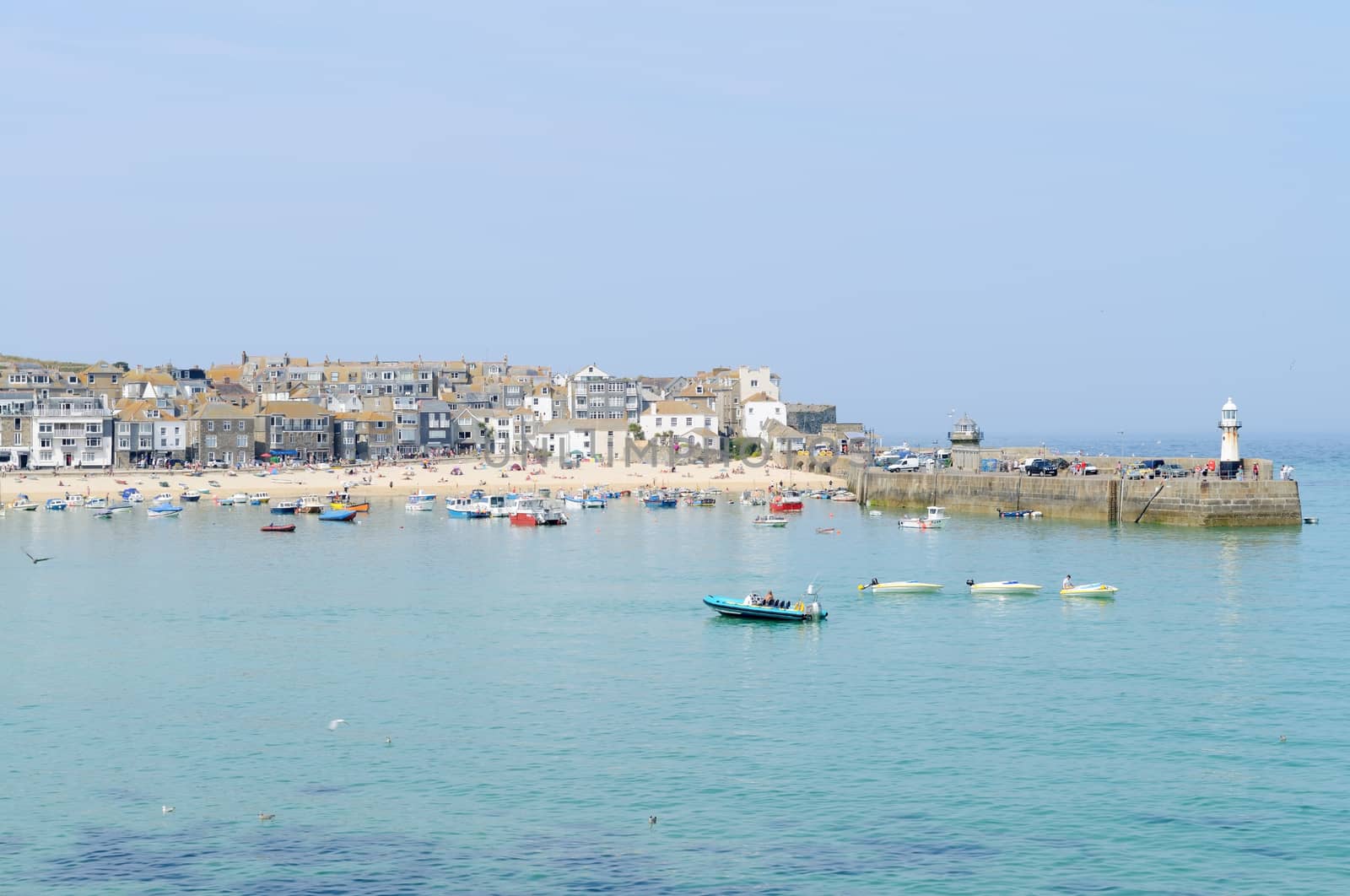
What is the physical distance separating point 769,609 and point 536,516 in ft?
161

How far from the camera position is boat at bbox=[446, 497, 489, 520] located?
4171 inches

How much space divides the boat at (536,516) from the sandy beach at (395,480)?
19.7 metres

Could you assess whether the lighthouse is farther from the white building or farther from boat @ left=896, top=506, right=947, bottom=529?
the white building

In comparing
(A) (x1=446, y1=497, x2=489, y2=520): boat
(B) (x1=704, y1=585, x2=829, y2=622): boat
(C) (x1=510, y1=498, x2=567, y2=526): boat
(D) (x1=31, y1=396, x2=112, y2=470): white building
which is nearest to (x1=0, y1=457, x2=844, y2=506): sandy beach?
(D) (x1=31, y1=396, x2=112, y2=470): white building

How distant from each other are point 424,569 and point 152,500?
54.4 m

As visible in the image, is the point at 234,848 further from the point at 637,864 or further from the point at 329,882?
the point at 637,864

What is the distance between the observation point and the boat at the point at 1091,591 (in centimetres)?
5859

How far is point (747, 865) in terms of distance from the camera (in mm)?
26656

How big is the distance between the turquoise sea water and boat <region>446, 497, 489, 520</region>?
3725cm

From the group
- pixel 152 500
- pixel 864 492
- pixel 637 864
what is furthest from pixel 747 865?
pixel 152 500

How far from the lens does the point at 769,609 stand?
5334 cm

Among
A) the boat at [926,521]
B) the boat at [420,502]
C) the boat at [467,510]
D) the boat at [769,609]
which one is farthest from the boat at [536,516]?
the boat at [769,609]

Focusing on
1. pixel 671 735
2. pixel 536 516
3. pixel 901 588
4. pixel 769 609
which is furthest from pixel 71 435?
pixel 671 735

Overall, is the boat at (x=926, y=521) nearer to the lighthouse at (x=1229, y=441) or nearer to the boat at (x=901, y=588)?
the lighthouse at (x=1229, y=441)
